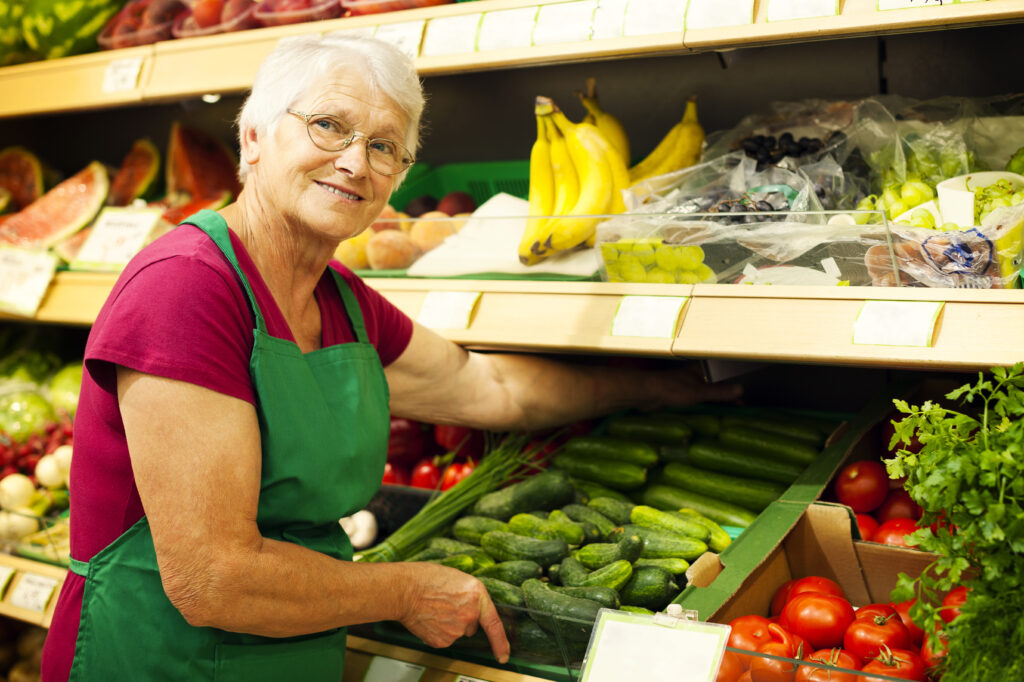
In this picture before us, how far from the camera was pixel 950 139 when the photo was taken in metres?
1.76

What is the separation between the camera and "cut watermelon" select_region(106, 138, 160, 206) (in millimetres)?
3076

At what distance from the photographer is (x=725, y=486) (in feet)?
6.33

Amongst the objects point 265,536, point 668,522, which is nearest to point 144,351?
point 265,536

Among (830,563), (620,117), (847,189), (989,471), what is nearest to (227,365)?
(989,471)

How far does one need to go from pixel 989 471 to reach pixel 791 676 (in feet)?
1.21

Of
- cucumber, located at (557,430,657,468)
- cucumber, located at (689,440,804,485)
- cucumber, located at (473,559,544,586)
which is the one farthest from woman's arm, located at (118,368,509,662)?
cucumber, located at (689,440,804,485)

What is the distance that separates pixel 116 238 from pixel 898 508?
84.7 inches

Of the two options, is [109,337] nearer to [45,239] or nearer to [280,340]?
[280,340]

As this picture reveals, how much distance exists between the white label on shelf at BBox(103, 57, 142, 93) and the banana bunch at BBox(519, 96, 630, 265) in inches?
45.5

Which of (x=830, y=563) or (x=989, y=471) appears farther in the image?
(x=830, y=563)

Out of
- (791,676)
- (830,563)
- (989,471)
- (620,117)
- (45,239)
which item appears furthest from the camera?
(45,239)

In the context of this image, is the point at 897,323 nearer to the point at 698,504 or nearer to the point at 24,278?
the point at 698,504

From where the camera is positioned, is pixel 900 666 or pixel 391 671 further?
pixel 391 671

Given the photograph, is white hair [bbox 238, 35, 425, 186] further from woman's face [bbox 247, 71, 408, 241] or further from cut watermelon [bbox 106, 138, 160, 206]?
cut watermelon [bbox 106, 138, 160, 206]
